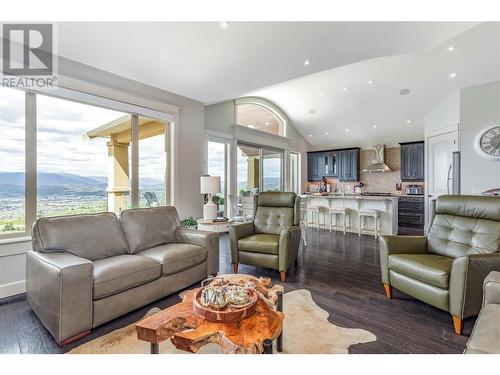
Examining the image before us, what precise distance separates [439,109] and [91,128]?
704 centimetres

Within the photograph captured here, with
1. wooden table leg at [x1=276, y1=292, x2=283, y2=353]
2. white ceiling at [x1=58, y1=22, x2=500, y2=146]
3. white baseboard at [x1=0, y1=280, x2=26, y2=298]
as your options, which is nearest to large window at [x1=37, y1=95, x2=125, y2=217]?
white ceiling at [x1=58, y1=22, x2=500, y2=146]

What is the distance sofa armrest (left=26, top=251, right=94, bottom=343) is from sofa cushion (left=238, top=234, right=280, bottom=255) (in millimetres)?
1811

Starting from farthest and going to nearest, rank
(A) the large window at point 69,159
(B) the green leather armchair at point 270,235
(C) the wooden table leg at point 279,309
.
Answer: (B) the green leather armchair at point 270,235, (A) the large window at point 69,159, (C) the wooden table leg at point 279,309

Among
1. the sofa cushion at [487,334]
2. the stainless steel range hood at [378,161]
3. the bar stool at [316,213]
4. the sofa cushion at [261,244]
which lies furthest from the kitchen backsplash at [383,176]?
the sofa cushion at [487,334]

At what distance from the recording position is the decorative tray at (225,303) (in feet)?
4.89

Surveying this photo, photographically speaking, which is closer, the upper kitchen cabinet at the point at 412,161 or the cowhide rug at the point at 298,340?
the cowhide rug at the point at 298,340

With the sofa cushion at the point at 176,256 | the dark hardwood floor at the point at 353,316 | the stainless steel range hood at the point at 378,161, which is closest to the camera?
the dark hardwood floor at the point at 353,316

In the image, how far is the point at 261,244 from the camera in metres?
3.31

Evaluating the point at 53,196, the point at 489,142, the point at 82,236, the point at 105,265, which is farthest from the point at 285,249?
the point at 489,142

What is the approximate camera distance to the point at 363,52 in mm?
3619

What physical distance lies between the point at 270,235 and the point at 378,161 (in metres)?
5.91

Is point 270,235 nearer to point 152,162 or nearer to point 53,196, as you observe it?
point 152,162

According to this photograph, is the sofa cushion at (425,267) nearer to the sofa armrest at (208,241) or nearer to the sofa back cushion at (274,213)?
the sofa back cushion at (274,213)
